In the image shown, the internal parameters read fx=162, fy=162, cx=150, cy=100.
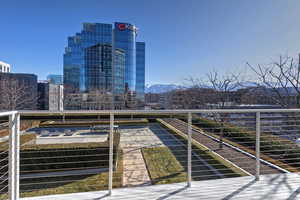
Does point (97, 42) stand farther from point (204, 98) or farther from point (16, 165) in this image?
point (16, 165)

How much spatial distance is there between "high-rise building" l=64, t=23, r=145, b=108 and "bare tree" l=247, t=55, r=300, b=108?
17.4 meters

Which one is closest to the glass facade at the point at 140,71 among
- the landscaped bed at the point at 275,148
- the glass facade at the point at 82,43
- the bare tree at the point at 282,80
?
the glass facade at the point at 82,43

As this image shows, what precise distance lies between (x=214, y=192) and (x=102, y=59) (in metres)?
22.2

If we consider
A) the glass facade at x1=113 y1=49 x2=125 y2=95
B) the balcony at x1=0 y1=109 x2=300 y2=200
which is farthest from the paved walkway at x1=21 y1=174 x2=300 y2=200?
the glass facade at x1=113 y1=49 x2=125 y2=95

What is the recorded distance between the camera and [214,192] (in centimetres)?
152

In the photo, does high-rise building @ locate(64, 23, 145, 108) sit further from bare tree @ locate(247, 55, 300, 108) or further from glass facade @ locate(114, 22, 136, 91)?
bare tree @ locate(247, 55, 300, 108)

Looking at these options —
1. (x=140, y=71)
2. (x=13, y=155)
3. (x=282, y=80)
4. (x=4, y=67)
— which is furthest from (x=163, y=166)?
(x=4, y=67)

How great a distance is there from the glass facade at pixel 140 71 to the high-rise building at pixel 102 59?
0.40 m

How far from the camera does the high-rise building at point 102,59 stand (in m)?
21.3

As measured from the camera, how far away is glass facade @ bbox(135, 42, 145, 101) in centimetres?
2380

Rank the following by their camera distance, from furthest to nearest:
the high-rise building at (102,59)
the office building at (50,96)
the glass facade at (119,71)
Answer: the high-rise building at (102,59) < the glass facade at (119,71) < the office building at (50,96)

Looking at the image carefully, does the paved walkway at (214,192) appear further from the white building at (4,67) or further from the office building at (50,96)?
the white building at (4,67)

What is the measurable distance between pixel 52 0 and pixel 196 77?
8.37 m

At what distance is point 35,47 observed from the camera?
672 inches
